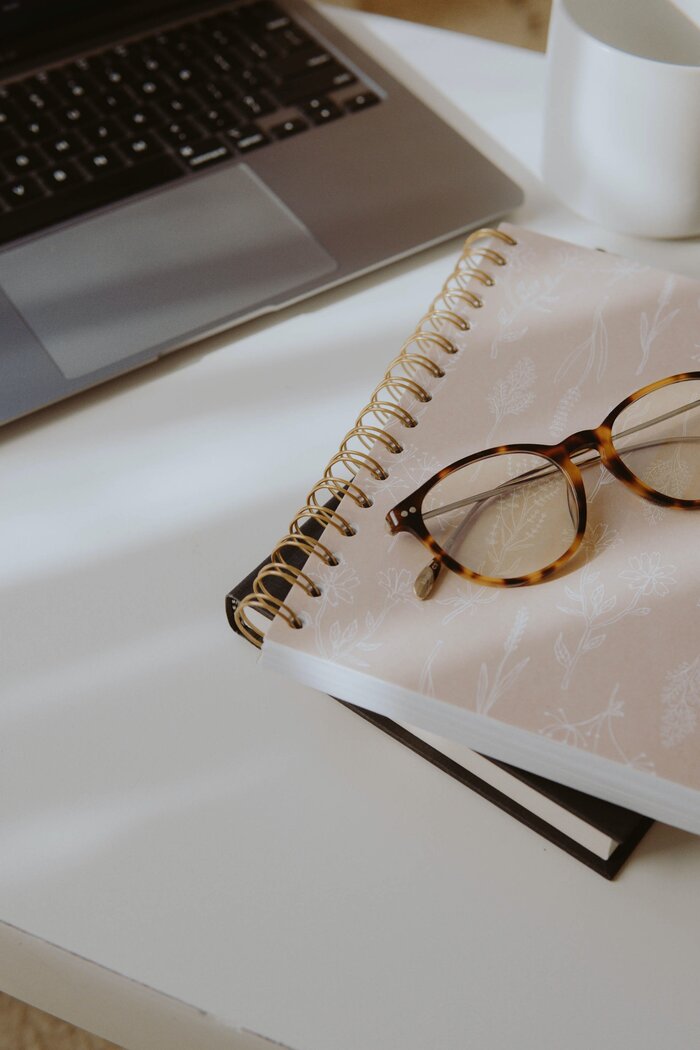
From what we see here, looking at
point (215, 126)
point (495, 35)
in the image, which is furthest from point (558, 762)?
point (495, 35)

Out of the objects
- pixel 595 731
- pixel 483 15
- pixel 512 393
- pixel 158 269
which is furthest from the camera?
pixel 483 15

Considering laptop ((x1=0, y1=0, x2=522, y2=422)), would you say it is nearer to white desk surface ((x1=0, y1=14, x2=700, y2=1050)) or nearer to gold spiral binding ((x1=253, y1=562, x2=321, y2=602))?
white desk surface ((x1=0, y1=14, x2=700, y2=1050))

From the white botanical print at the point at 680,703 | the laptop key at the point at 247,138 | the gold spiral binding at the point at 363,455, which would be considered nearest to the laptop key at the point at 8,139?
the laptop key at the point at 247,138

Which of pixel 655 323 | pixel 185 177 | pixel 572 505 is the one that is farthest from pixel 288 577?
pixel 185 177

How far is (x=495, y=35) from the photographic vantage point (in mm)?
816

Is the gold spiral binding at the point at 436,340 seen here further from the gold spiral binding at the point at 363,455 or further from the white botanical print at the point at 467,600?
the white botanical print at the point at 467,600

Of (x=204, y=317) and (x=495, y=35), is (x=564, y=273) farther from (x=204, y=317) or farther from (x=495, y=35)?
(x=495, y=35)

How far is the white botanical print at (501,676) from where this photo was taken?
0.39 meters

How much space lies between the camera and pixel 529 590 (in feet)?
1.40

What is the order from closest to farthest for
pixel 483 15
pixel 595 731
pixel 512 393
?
pixel 595 731 < pixel 512 393 < pixel 483 15

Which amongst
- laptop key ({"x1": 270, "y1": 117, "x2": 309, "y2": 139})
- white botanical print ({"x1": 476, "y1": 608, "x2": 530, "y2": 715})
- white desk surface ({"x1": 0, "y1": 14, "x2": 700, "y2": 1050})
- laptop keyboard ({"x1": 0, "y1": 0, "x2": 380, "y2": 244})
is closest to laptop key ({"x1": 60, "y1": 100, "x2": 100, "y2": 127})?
laptop keyboard ({"x1": 0, "y1": 0, "x2": 380, "y2": 244})

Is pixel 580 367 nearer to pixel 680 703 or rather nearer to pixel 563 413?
pixel 563 413

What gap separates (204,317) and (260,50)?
0.23 m

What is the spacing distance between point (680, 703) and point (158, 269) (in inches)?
14.9
